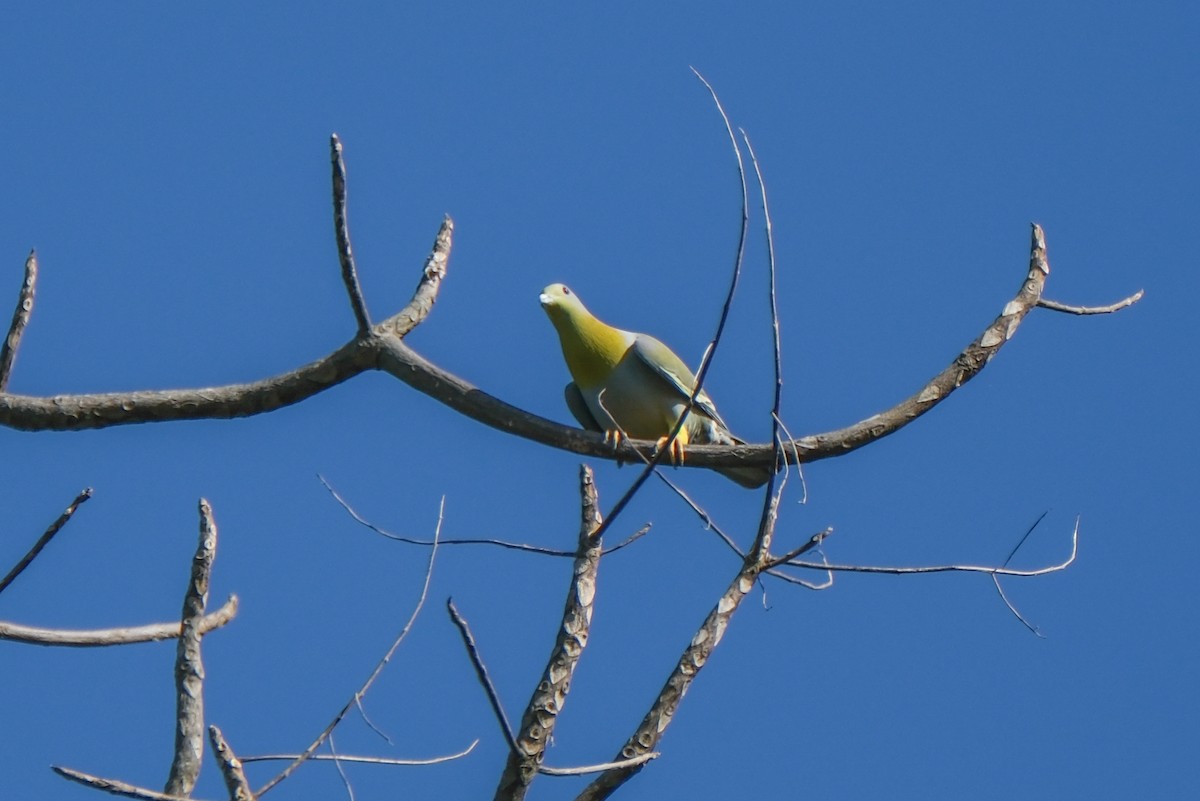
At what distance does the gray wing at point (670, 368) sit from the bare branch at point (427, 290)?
2334mm

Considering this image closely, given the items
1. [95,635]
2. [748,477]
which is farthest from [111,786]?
[748,477]

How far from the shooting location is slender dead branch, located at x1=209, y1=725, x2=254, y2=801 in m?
3.47

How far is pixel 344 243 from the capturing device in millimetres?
4465

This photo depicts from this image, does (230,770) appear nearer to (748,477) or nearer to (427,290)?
(427,290)

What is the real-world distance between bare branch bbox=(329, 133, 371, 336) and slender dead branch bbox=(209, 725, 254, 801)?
155 centimetres

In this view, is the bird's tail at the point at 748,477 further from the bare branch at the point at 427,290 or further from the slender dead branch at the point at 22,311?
the slender dead branch at the point at 22,311

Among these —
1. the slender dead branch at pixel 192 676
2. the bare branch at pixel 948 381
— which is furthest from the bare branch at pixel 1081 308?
the slender dead branch at pixel 192 676

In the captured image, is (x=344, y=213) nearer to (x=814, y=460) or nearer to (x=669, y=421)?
(x=814, y=460)

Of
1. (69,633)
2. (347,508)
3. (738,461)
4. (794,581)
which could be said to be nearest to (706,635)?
(794,581)

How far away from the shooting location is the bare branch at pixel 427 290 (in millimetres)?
4773

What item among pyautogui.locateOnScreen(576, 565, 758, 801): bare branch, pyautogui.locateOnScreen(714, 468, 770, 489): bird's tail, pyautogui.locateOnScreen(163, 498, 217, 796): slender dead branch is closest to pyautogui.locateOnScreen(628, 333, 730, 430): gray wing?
pyautogui.locateOnScreen(714, 468, 770, 489): bird's tail

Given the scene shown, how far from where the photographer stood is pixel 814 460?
4754 mm

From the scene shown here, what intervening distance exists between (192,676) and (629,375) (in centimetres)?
371

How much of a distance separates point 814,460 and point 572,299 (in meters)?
2.95
